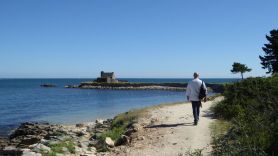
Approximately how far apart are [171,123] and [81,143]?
12.6 ft

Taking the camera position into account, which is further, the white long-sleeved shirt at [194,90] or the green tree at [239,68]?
the green tree at [239,68]

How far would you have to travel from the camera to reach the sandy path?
13094mm

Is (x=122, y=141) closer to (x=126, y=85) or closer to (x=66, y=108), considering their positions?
(x=66, y=108)

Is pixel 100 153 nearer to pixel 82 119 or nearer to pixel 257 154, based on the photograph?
pixel 257 154

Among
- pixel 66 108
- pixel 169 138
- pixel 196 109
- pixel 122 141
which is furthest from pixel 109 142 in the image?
pixel 66 108

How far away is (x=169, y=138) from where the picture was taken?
1451 cm

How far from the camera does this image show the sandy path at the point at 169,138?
13094 mm

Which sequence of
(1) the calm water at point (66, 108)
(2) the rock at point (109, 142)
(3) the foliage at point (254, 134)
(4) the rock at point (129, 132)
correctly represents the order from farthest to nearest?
1. (1) the calm water at point (66, 108)
2. (4) the rock at point (129, 132)
3. (2) the rock at point (109, 142)
4. (3) the foliage at point (254, 134)

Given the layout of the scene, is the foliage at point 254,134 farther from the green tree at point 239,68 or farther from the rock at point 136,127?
the green tree at point 239,68

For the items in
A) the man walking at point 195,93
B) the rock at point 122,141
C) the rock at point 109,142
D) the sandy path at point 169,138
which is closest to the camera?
the sandy path at point 169,138

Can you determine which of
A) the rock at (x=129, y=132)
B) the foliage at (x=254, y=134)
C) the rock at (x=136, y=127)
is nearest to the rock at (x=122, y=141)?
the rock at (x=129, y=132)

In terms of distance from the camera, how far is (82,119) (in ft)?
114

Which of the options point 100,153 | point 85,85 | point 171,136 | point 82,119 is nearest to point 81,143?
point 100,153

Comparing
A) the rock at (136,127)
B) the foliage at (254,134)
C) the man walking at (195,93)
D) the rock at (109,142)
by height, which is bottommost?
the rock at (109,142)
